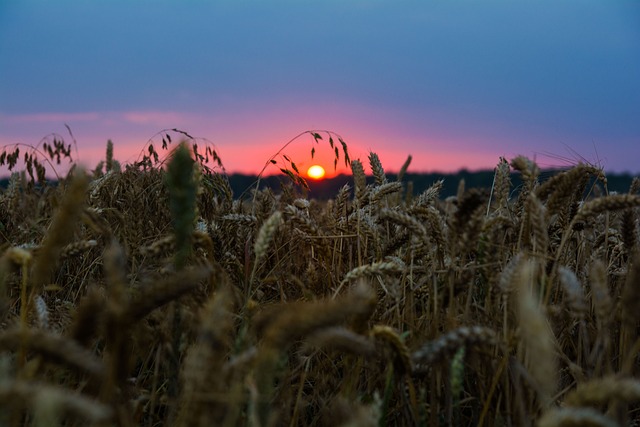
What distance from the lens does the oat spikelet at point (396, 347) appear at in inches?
47.1

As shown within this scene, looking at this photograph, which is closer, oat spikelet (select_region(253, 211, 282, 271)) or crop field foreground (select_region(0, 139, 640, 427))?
crop field foreground (select_region(0, 139, 640, 427))

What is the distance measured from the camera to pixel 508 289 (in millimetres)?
1431

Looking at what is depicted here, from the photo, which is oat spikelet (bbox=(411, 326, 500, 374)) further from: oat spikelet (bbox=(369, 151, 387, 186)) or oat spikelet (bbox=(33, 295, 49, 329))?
oat spikelet (bbox=(369, 151, 387, 186))

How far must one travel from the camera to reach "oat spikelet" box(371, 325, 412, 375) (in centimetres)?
120

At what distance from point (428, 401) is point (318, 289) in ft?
2.31

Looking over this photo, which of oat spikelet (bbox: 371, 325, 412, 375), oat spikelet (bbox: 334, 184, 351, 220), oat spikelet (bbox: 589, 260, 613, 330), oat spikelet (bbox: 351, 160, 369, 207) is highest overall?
oat spikelet (bbox: 351, 160, 369, 207)

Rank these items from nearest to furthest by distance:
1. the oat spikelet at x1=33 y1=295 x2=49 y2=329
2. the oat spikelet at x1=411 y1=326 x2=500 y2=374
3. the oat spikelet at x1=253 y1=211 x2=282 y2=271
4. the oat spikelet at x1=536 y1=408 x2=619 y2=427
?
the oat spikelet at x1=536 y1=408 x2=619 y2=427 → the oat spikelet at x1=411 y1=326 x2=500 y2=374 → the oat spikelet at x1=33 y1=295 x2=49 y2=329 → the oat spikelet at x1=253 y1=211 x2=282 y2=271

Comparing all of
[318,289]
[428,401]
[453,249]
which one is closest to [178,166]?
[453,249]

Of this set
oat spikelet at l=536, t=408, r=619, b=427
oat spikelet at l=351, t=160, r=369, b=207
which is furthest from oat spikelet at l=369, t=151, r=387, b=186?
oat spikelet at l=536, t=408, r=619, b=427

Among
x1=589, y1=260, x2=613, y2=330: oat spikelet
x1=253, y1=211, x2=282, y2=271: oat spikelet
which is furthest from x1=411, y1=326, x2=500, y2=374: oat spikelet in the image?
x1=253, y1=211, x2=282, y2=271: oat spikelet

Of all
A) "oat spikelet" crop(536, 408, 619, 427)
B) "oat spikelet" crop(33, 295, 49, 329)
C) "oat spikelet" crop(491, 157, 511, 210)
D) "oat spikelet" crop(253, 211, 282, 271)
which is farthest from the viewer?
"oat spikelet" crop(491, 157, 511, 210)

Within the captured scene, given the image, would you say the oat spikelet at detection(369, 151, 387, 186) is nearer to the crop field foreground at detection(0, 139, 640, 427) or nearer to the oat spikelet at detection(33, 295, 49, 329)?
the crop field foreground at detection(0, 139, 640, 427)

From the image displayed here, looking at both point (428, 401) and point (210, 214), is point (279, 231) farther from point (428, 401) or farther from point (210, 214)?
point (428, 401)

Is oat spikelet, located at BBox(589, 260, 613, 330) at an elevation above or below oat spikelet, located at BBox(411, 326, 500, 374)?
above
